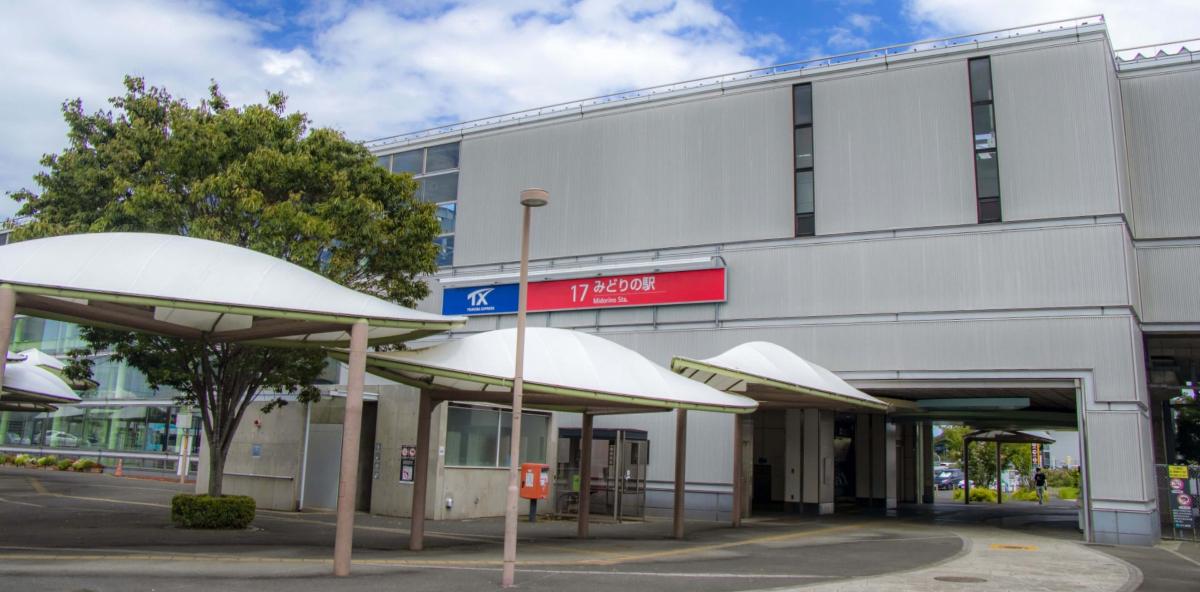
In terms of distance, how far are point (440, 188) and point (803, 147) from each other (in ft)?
47.2

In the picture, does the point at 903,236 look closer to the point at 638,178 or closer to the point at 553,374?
the point at 638,178

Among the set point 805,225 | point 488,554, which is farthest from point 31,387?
point 805,225

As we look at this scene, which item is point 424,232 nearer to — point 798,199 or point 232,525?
point 232,525

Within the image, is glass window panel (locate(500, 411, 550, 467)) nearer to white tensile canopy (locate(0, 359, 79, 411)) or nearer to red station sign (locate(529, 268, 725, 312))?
red station sign (locate(529, 268, 725, 312))

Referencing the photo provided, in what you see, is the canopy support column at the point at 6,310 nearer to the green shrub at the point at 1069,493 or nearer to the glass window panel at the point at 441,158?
the glass window panel at the point at 441,158

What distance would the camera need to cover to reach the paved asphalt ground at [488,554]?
1277cm

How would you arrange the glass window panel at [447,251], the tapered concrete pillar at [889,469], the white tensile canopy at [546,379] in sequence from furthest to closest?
the tapered concrete pillar at [889,469] → the glass window panel at [447,251] → the white tensile canopy at [546,379]

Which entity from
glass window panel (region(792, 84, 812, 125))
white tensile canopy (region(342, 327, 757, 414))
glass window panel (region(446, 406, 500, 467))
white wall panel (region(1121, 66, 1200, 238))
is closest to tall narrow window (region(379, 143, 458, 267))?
glass window panel (region(446, 406, 500, 467))

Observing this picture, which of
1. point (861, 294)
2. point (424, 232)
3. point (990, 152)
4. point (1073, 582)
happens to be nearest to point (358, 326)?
point (424, 232)

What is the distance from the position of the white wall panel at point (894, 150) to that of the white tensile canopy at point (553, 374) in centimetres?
895

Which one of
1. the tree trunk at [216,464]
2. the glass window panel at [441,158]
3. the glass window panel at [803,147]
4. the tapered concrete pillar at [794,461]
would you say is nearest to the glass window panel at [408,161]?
the glass window panel at [441,158]

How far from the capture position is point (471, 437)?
2555cm

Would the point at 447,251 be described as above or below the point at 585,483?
above

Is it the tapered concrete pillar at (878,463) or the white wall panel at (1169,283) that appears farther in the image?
the tapered concrete pillar at (878,463)
